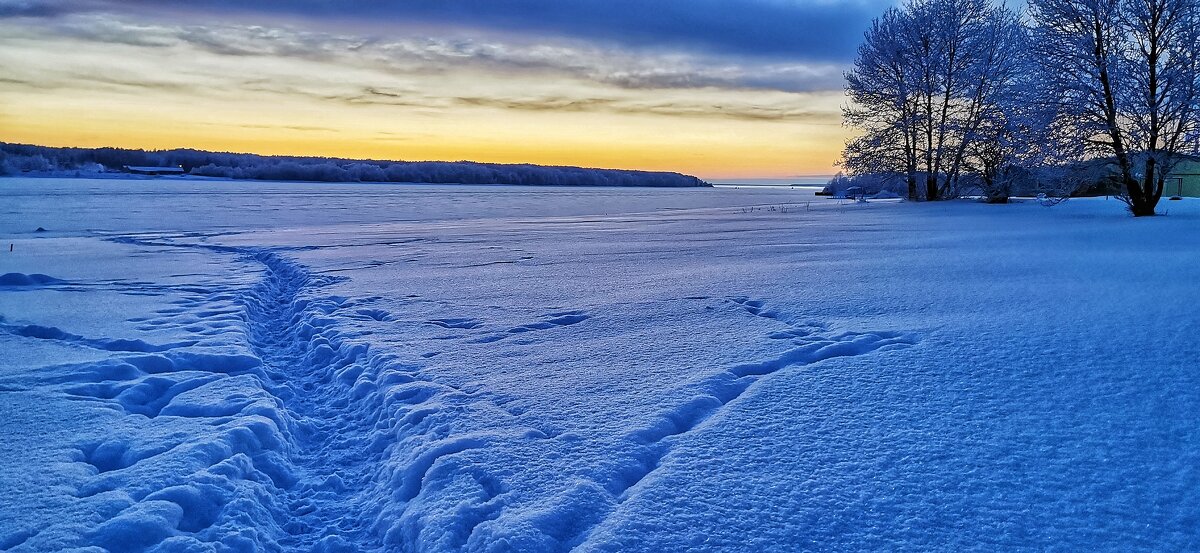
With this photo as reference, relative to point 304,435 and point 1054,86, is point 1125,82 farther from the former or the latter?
point 304,435

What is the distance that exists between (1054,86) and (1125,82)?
119 cm

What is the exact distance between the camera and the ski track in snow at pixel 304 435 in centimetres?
224

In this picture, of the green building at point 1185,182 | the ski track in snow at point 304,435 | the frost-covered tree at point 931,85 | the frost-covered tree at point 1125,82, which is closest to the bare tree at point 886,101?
the frost-covered tree at point 931,85

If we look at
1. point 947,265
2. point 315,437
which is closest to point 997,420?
point 315,437

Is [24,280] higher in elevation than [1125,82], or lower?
lower

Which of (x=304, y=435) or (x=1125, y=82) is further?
(x=1125, y=82)

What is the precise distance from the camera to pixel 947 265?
6672mm

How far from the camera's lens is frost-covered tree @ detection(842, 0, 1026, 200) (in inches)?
800

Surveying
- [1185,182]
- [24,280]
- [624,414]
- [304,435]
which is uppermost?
[1185,182]

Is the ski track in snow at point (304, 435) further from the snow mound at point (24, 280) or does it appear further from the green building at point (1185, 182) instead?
the green building at point (1185, 182)

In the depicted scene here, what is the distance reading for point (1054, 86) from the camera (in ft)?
44.6

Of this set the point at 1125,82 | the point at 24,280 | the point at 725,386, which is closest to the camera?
the point at 725,386

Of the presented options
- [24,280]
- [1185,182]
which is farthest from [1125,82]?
[1185,182]

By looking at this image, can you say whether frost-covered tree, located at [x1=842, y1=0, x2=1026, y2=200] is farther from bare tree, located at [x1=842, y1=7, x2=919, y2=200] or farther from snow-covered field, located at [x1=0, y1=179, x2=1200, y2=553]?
snow-covered field, located at [x1=0, y1=179, x2=1200, y2=553]
